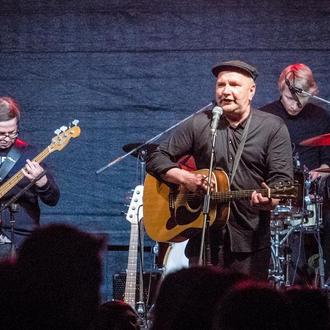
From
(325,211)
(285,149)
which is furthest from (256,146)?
(325,211)

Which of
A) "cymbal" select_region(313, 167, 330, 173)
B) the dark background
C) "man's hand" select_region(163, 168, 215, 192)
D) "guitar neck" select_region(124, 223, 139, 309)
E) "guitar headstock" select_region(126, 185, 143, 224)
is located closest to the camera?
"man's hand" select_region(163, 168, 215, 192)

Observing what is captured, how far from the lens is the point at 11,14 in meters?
9.40

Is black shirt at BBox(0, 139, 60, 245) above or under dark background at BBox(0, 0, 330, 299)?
under

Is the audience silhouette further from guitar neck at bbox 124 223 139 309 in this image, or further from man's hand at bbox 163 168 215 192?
guitar neck at bbox 124 223 139 309

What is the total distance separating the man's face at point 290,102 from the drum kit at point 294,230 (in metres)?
0.66

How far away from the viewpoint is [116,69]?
30.7ft

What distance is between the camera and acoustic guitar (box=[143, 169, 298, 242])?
5.79 meters

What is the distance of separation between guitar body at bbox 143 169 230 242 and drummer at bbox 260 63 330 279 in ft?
7.77

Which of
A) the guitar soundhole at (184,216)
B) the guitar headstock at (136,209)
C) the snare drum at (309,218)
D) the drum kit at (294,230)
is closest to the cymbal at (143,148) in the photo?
the guitar headstock at (136,209)

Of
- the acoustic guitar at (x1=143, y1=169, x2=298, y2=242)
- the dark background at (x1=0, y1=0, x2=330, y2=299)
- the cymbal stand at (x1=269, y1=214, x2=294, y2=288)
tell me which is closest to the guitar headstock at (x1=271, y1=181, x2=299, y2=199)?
the acoustic guitar at (x1=143, y1=169, x2=298, y2=242)

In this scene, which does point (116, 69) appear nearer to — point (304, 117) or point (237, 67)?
point (304, 117)

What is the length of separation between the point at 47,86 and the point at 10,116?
1.87m

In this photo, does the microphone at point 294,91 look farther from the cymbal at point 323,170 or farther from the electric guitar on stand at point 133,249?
the electric guitar on stand at point 133,249

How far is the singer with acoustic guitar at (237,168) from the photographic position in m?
5.81
